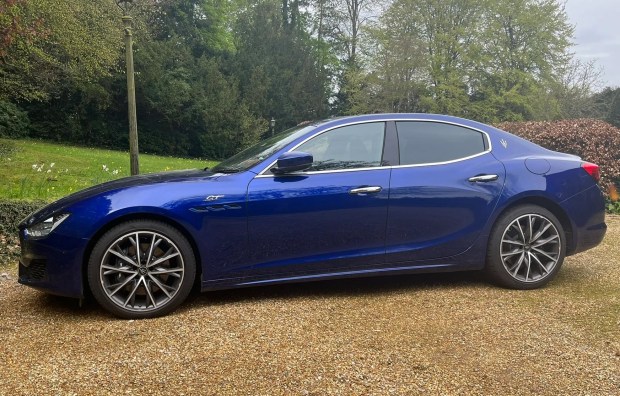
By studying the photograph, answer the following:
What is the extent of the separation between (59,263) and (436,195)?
281 centimetres

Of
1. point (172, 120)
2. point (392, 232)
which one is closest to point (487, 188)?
point (392, 232)

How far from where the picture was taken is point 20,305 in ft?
12.8

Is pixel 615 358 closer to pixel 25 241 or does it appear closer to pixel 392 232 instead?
pixel 392 232

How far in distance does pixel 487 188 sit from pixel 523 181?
1.07 ft

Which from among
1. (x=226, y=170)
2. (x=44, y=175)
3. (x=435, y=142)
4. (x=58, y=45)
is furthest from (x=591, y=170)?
(x=58, y=45)

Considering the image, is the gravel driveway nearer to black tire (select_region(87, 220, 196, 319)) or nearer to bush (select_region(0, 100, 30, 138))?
black tire (select_region(87, 220, 196, 319))

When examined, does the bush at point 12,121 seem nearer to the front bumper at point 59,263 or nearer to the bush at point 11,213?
the bush at point 11,213

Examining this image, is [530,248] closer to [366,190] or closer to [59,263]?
[366,190]

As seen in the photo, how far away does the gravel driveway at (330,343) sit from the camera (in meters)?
2.61

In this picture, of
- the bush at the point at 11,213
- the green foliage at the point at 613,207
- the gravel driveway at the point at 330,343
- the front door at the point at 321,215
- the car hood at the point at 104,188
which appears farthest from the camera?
the green foliage at the point at 613,207

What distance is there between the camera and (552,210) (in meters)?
4.33

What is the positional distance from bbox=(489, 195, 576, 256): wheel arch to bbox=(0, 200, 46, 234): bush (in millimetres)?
4783

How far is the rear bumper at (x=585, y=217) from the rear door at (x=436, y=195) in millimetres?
701

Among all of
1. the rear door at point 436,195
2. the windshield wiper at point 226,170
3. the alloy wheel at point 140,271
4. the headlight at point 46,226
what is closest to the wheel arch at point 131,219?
the alloy wheel at point 140,271
